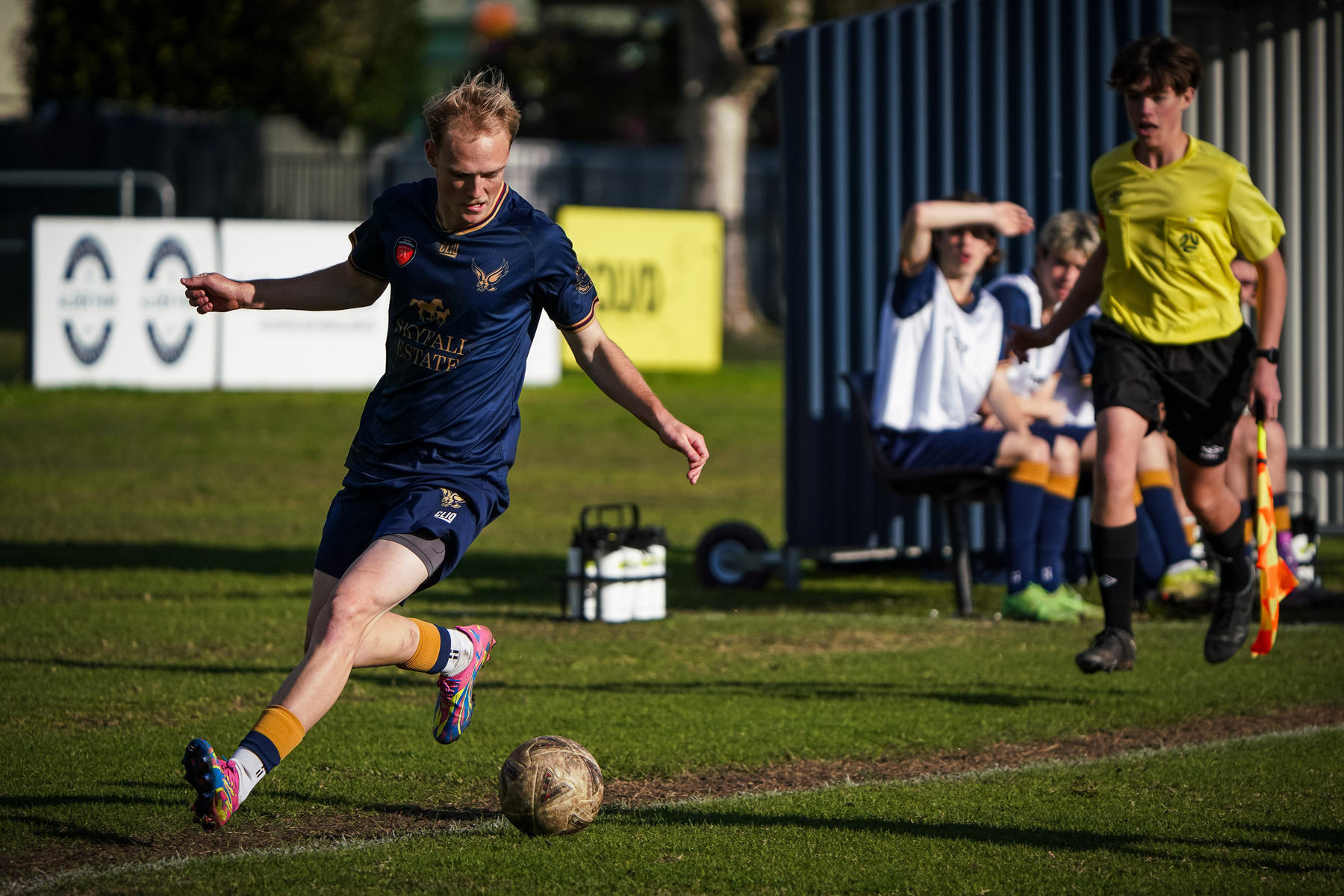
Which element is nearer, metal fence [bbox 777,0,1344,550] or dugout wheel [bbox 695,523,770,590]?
metal fence [bbox 777,0,1344,550]

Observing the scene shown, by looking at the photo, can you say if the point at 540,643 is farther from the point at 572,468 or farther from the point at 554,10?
the point at 554,10

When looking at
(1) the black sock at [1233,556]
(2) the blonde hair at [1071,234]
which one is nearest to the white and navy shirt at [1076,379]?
(2) the blonde hair at [1071,234]

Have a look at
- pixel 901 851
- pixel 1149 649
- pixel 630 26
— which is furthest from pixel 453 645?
pixel 630 26

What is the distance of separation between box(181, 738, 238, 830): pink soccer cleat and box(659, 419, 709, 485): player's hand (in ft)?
5.16

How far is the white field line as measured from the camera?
4.37 m

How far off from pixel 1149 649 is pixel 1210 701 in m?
1.17

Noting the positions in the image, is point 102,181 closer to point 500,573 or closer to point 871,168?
point 500,573

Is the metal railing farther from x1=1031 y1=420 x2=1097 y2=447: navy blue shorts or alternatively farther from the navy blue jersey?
the navy blue jersey

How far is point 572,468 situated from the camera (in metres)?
15.9

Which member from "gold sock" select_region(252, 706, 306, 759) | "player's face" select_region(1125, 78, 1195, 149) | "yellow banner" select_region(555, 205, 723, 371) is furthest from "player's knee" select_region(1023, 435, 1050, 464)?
"yellow banner" select_region(555, 205, 723, 371)

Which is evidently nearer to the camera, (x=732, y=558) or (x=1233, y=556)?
(x=1233, y=556)

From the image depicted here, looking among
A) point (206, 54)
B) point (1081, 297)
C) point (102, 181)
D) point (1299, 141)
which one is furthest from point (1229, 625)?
point (206, 54)

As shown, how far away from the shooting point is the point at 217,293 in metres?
5.01

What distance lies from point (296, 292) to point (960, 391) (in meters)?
4.83
